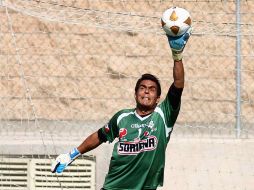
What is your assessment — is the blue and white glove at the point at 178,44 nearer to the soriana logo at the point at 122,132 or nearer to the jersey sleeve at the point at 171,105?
the jersey sleeve at the point at 171,105

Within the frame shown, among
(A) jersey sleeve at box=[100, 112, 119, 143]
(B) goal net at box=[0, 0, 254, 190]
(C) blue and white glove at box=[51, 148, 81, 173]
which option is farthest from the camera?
(B) goal net at box=[0, 0, 254, 190]

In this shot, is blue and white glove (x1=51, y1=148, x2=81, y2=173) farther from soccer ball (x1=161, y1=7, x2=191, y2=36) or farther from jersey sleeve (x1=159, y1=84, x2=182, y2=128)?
soccer ball (x1=161, y1=7, x2=191, y2=36)

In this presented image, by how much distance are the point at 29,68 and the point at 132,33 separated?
1286mm

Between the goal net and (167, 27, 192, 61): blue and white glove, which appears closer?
(167, 27, 192, 61): blue and white glove

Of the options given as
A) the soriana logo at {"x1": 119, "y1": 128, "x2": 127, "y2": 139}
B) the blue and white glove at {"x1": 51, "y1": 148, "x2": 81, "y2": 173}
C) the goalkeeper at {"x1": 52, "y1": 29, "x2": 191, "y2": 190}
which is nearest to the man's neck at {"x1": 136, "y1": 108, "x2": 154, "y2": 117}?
the goalkeeper at {"x1": 52, "y1": 29, "x2": 191, "y2": 190}

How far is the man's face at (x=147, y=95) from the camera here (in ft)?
19.8

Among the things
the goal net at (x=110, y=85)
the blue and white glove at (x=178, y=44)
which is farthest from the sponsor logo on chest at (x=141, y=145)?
the goal net at (x=110, y=85)

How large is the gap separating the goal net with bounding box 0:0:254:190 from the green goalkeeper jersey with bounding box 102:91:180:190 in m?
2.27

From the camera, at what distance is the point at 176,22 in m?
5.74

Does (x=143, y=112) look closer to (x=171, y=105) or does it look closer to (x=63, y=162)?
(x=171, y=105)

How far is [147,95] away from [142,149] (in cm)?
40

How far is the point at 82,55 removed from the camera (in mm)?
9867

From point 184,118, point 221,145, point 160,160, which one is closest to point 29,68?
point 184,118

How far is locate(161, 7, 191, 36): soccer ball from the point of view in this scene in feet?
18.8
